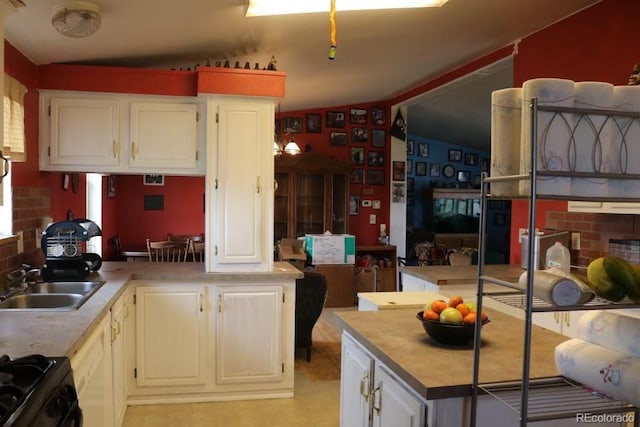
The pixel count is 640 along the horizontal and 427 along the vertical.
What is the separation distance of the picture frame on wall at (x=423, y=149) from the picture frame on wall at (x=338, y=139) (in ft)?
6.98

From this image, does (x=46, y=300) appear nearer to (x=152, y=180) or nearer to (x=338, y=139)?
(x=152, y=180)

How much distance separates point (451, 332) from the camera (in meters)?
1.86

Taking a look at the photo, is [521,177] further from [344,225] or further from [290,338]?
[344,225]

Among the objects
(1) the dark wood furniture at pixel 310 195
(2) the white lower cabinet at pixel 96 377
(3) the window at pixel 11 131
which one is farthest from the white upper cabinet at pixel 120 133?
(1) the dark wood furniture at pixel 310 195

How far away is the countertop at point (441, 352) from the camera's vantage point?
60.7 inches

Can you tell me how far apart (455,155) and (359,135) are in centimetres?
263

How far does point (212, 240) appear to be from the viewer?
3480mm

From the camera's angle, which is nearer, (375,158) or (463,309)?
(463,309)

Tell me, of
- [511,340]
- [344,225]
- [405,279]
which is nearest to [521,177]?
[511,340]

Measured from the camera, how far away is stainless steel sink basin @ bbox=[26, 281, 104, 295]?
2896mm

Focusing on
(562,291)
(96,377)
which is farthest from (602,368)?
(96,377)

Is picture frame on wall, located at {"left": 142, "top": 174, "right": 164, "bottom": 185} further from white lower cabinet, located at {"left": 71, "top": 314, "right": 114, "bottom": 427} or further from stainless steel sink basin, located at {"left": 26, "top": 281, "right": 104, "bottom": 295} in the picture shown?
white lower cabinet, located at {"left": 71, "top": 314, "right": 114, "bottom": 427}

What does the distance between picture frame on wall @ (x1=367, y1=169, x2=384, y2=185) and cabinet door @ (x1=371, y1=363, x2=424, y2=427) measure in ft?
18.6

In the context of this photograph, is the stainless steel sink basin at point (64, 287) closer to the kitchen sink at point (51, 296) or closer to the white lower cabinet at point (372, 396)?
the kitchen sink at point (51, 296)
